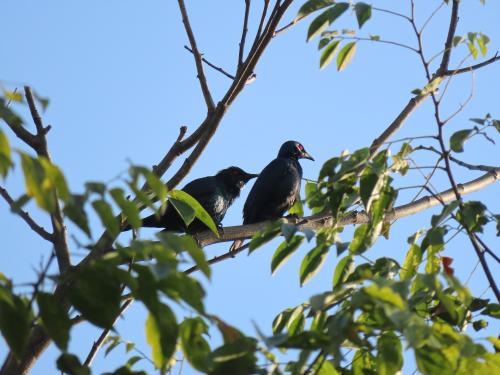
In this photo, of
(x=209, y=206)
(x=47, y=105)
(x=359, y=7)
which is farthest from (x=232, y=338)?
(x=209, y=206)

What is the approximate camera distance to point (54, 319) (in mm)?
1853

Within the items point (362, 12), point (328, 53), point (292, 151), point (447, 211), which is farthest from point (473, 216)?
point (292, 151)

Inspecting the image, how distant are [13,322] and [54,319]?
0.09 m

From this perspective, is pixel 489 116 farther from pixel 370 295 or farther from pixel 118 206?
pixel 118 206

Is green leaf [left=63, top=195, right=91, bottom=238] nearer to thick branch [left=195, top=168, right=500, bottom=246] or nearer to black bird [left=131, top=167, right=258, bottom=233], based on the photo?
thick branch [left=195, top=168, right=500, bottom=246]

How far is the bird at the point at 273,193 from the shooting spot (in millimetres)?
7938

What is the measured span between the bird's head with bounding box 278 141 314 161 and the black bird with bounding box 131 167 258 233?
51cm

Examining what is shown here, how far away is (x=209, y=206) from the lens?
27.0 feet

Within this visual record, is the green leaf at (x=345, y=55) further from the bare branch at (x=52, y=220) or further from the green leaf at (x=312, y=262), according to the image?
the bare branch at (x=52, y=220)

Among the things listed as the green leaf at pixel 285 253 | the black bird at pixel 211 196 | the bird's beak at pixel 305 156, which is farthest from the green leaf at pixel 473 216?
the bird's beak at pixel 305 156

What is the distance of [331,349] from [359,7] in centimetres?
153

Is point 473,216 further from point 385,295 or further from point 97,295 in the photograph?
point 97,295

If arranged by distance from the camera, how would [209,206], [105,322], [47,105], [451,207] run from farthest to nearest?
[209,206]
[451,207]
[47,105]
[105,322]

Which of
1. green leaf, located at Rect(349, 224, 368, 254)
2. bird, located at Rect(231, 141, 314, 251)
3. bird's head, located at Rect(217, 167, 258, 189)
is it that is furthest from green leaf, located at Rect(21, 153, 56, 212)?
bird's head, located at Rect(217, 167, 258, 189)
